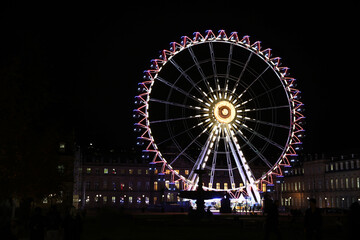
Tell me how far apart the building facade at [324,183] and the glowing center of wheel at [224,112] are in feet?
183

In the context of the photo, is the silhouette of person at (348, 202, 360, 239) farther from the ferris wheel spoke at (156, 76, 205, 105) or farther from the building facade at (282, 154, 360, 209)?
the building facade at (282, 154, 360, 209)

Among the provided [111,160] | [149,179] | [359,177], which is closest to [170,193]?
[149,179]

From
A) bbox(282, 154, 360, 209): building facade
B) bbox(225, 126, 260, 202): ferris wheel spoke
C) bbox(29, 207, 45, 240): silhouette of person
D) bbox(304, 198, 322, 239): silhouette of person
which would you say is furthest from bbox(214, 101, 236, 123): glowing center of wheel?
bbox(282, 154, 360, 209): building facade

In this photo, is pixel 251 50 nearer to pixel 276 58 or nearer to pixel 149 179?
pixel 276 58

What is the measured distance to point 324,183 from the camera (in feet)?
412

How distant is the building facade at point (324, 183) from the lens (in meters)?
113

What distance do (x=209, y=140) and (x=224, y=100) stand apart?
4.94 meters

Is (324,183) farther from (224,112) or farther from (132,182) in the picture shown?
(224,112)

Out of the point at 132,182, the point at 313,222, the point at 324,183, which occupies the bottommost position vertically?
the point at 313,222

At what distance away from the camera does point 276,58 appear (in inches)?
2346

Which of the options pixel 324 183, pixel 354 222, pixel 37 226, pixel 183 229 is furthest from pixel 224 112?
pixel 324 183

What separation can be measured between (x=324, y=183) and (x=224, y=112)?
78105 millimetres

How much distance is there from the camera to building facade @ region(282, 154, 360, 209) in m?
113

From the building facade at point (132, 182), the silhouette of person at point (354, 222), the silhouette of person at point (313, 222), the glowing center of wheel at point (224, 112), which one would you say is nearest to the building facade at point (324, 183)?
the building facade at point (132, 182)
